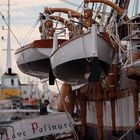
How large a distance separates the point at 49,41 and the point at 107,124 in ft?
11.4

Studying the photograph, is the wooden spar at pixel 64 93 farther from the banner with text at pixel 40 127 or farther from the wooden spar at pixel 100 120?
the banner with text at pixel 40 127

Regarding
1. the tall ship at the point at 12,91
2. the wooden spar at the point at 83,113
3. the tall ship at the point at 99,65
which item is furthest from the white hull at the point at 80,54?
the tall ship at the point at 12,91

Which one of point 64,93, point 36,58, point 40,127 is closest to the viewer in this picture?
point 40,127

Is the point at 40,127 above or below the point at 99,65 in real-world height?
below

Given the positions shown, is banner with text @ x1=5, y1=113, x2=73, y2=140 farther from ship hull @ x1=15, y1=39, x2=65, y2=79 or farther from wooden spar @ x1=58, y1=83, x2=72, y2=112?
wooden spar @ x1=58, y1=83, x2=72, y2=112

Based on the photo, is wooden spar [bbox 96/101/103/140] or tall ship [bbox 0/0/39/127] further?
tall ship [bbox 0/0/39/127]

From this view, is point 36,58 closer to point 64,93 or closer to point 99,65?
point 64,93

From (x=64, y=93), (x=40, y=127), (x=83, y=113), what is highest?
(x=64, y=93)

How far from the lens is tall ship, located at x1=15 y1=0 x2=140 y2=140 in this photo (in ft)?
58.1

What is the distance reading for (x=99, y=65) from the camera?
1728cm

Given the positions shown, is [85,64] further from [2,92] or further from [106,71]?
[2,92]

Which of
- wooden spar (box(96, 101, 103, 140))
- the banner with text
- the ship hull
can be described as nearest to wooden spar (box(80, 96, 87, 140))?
the ship hull

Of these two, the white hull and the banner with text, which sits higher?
the white hull

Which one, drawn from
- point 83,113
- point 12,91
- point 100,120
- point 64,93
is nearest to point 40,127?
point 100,120
